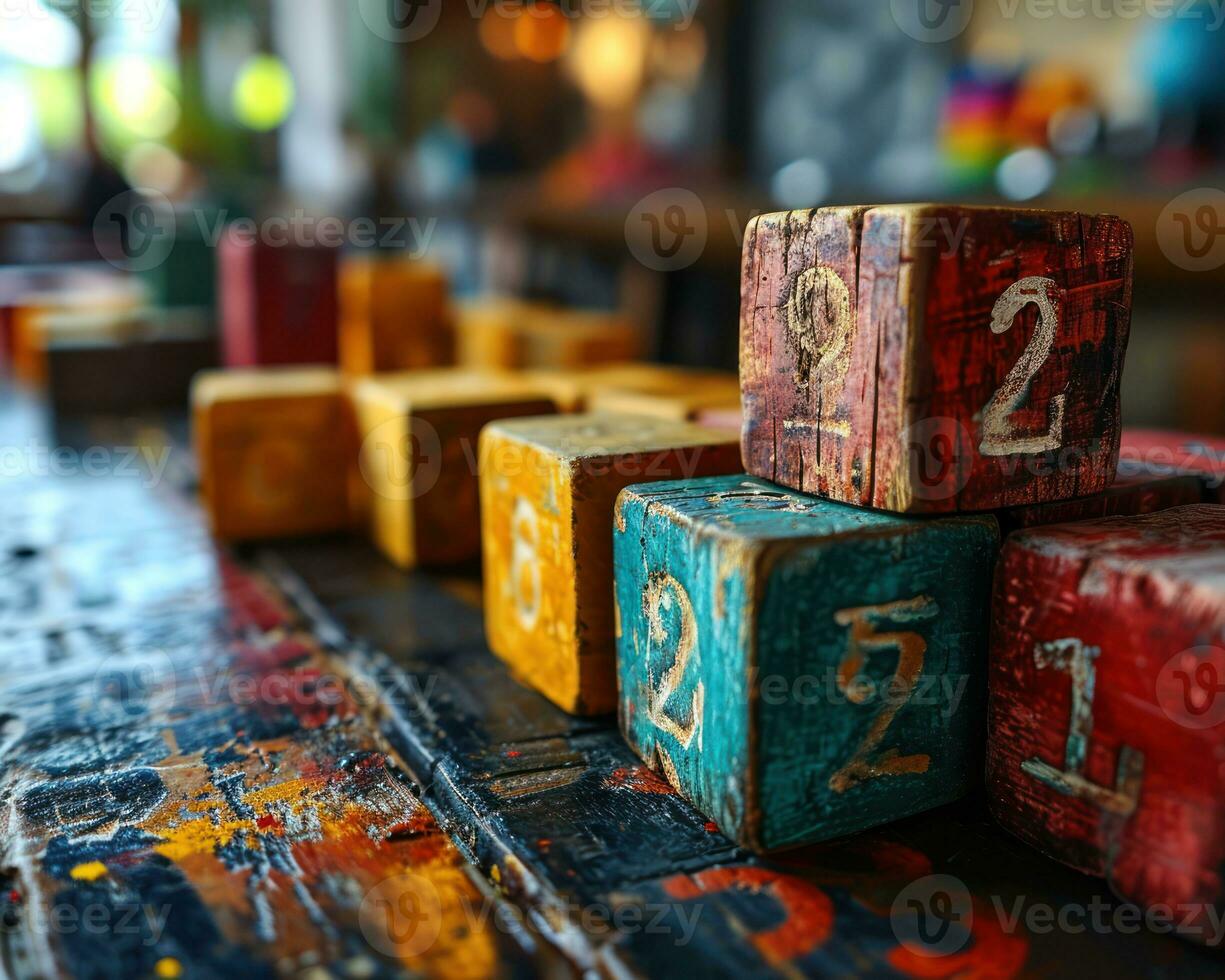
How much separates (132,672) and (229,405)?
2.79ft

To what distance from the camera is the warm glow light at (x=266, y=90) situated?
9.55m

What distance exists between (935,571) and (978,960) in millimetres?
376

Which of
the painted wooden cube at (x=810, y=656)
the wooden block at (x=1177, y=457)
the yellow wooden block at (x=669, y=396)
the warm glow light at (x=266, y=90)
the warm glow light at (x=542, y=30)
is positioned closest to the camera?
the painted wooden cube at (x=810, y=656)

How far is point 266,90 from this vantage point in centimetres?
971

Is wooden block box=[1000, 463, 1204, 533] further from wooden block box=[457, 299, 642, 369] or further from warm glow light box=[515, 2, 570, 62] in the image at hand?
warm glow light box=[515, 2, 570, 62]

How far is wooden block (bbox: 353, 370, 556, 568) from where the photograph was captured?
6.72 ft

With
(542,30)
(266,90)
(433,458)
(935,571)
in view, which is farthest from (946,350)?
(266,90)

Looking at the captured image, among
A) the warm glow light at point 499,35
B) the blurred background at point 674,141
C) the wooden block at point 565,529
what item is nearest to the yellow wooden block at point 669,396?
the wooden block at point 565,529

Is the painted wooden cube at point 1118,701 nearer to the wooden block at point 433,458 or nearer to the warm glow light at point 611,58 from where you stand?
the wooden block at point 433,458

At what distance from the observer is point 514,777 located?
1.23 metres

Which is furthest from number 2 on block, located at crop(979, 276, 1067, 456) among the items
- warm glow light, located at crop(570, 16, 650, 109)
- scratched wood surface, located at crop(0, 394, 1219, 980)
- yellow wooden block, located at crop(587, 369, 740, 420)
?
warm glow light, located at crop(570, 16, 650, 109)

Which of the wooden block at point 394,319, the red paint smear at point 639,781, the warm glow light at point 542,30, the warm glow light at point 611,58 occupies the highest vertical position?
the warm glow light at point 542,30

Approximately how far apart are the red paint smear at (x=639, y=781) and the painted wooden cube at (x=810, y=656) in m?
0.02

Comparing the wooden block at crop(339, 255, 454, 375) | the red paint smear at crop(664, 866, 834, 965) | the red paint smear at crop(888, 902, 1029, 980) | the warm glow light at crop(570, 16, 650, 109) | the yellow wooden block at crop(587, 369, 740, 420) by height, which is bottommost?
the red paint smear at crop(888, 902, 1029, 980)
